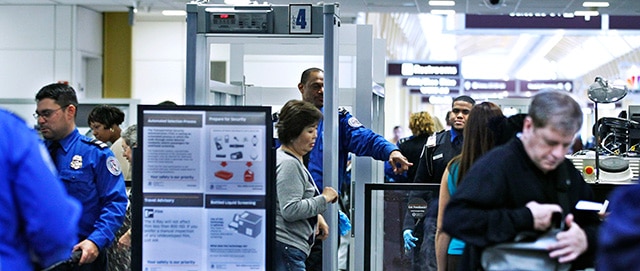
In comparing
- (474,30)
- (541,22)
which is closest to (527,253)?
(541,22)

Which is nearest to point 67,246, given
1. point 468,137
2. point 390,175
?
point 468,137

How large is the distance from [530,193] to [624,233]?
2.85 ft

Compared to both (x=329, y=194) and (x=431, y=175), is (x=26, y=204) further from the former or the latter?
(x=431, y=175)

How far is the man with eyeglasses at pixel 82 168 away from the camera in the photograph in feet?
15.9

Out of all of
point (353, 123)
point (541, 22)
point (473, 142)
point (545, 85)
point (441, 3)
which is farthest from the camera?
point (545, 85)

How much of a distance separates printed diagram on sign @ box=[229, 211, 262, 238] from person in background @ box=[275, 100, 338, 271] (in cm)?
38

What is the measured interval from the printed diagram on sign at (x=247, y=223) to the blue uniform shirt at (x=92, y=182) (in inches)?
29.4

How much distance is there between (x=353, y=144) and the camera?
5.84 m

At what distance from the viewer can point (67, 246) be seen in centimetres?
297

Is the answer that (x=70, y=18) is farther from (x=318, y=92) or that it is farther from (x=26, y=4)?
(x=318, y=92)

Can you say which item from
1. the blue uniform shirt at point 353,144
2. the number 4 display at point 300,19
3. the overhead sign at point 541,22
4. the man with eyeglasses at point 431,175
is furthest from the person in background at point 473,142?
the overhead sign at point 541,22

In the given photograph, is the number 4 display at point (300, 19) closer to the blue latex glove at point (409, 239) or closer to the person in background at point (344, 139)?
the person in background at point (344, 139)

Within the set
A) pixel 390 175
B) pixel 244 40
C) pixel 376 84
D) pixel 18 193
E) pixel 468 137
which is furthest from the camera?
pixel 390 175

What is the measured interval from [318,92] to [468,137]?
1748mm
